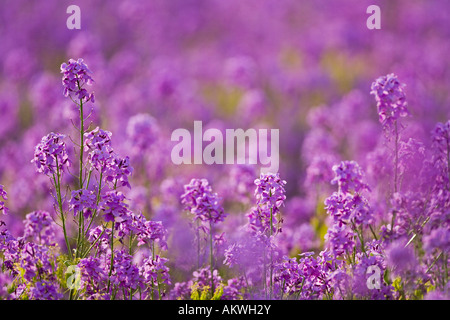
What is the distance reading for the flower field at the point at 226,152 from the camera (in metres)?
4.01

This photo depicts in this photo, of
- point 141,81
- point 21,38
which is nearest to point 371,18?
point 141,81

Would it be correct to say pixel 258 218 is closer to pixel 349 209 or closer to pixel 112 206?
pixel 349 209

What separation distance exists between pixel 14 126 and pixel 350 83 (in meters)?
6.32

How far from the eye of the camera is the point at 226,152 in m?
9.09

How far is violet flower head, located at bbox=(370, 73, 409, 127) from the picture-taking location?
4180 millimetres

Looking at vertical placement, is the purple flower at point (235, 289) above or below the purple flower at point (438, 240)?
below

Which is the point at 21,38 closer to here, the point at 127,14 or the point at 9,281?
the point at 127,14

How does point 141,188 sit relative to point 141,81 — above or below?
below

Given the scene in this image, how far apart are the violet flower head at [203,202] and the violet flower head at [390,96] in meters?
1.30

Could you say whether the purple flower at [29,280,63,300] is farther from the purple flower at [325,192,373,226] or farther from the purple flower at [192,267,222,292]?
the purple flower at [325,192,373,226]

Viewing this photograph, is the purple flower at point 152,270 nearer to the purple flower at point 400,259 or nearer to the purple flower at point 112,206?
the purple flower at point 112,206

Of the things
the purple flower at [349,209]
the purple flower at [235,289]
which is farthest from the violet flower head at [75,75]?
the purple flower at [349,209]

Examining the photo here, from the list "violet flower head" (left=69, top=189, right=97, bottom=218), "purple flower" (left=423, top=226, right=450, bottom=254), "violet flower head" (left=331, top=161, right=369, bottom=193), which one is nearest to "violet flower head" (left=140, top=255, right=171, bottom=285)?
"violet flower head" (left=69, top=189, right=97, bottom=218)
